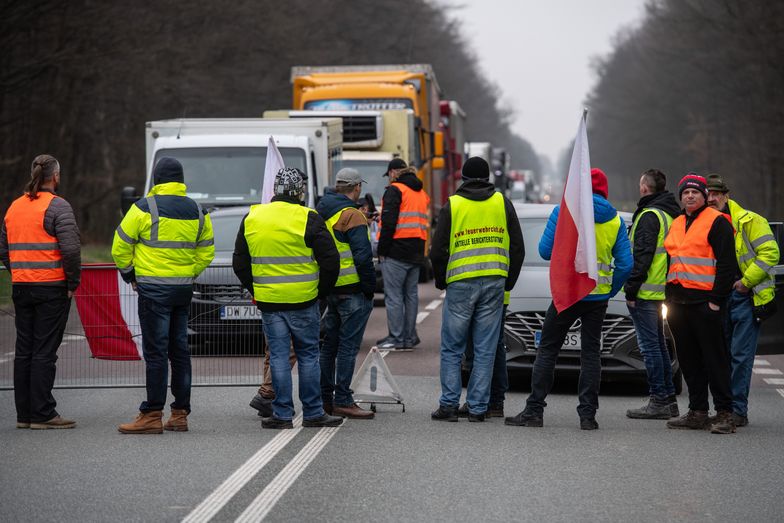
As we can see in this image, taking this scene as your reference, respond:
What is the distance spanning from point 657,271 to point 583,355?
3.23ft

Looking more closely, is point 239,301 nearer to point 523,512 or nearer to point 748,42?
point 523,512

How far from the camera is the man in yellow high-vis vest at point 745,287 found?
10141 mm

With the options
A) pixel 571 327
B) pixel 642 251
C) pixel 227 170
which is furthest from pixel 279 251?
pixel 227 170

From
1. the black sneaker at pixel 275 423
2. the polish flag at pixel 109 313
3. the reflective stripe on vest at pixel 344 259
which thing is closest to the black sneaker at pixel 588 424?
the reflective stripe on vest at pixel 344 259

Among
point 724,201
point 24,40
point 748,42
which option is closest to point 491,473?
point 724,201

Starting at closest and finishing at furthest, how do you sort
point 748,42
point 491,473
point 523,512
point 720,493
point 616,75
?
point 523,512 → point 720,493 → point 491,473 → point 748,42 → point 616,75

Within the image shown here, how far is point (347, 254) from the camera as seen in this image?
10.4m

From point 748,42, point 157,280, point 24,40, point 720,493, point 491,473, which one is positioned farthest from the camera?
point 748,42

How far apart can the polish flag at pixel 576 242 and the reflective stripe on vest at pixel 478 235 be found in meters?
0.40

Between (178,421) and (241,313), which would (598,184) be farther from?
(178,421)

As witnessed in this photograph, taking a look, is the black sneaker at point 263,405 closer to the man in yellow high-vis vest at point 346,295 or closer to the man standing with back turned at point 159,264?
the man in yellow high-vis vest at point 346,295

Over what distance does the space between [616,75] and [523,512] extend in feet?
358

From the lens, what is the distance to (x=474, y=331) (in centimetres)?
1039

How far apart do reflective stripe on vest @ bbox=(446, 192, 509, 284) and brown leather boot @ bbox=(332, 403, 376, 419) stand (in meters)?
1.22
